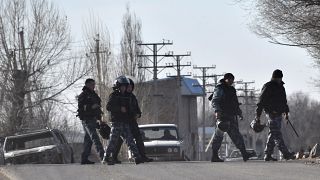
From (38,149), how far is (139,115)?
9.59 m

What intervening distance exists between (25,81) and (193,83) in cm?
5305

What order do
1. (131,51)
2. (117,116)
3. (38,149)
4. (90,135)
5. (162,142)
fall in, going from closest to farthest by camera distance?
(117,116), (90,135), (38,149), (162,142), (131,51)

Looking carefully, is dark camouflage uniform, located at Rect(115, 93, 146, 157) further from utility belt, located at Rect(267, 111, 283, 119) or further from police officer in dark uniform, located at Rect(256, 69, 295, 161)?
utility belt, located at Rect(267, 111, 283, 119)

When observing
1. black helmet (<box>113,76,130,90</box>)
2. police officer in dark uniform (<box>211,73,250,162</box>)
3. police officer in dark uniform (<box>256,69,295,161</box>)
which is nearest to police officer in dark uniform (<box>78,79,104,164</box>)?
black helmet (<box>113,76,130,90</box>)

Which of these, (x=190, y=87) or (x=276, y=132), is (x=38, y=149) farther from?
(x=190, y=87)

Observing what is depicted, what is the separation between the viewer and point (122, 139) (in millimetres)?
17609

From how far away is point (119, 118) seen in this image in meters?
16.9

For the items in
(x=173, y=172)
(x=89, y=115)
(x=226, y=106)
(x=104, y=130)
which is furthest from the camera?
(x=104, y=130)

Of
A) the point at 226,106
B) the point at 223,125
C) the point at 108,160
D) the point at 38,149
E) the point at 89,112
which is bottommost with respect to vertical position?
the point at 38,149

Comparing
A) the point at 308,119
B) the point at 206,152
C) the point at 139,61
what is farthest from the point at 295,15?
the point at 308,119

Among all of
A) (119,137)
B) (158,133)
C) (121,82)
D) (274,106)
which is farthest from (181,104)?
(121,82)

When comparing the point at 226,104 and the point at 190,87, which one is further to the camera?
the point at 190,87

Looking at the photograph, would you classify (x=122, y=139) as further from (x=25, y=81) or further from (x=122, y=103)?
(x=25, y=81)

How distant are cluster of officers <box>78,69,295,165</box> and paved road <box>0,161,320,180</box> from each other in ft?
3.63
